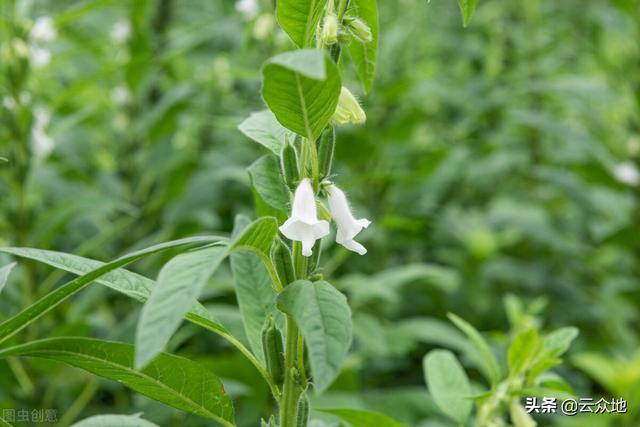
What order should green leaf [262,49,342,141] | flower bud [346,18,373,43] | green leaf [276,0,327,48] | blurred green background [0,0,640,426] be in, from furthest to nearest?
blurred green background [0,0,640,426] → flower bud [346,18,373,43] → green leaf [276,0,327,48] → green leaf [262,49,342,141]

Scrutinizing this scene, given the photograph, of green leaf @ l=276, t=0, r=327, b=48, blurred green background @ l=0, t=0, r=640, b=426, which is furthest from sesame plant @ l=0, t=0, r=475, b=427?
blurred green background @ l=0, t=0, r=640, b=426

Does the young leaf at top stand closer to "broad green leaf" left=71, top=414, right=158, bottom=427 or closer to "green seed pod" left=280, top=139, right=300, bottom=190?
"green seed pod" left=280, top=139, right=300, bottom=190

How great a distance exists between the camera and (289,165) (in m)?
0.91

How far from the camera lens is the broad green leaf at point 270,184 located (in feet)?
3.19

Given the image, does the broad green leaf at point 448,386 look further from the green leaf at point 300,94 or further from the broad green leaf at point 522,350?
the green leaf at point 300,94

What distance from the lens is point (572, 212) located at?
12.5ft

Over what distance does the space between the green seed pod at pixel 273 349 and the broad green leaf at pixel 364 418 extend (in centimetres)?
13

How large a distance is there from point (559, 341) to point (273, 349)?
578mm

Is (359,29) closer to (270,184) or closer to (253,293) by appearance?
(270,184)

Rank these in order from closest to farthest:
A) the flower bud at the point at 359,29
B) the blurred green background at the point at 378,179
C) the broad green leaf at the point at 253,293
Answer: the flower bud at the point at 359,29
the broad green leaf at the point at 253,293
the blurred green background at the point at 378,179

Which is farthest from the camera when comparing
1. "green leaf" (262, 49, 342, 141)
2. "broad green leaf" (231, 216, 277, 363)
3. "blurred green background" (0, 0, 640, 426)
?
"blurred green background" (0, 0, 640, 426)

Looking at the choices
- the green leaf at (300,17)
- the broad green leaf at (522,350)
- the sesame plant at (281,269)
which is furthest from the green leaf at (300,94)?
the broad green leaf at (522,350)

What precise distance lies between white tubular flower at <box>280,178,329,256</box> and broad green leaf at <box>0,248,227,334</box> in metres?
0.15

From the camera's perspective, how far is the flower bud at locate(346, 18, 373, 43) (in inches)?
37.0
